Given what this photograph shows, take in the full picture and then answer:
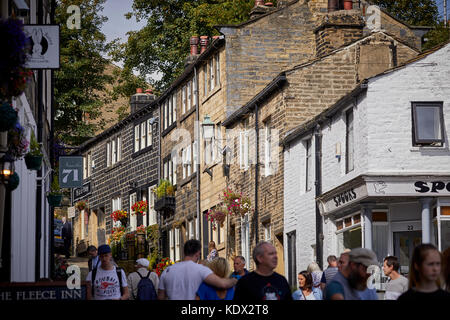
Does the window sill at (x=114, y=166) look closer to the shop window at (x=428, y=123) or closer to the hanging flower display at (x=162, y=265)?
Answer: the hanging flower display at (x=162, y=265)

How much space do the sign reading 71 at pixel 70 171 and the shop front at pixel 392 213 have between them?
6.43 metres

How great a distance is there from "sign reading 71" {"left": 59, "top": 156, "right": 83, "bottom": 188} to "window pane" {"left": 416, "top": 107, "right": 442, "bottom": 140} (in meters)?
8.93

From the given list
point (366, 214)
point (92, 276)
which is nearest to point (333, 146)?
point (366, 214)

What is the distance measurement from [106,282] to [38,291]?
1.06 meters

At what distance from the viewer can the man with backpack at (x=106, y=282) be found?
43.2 ft

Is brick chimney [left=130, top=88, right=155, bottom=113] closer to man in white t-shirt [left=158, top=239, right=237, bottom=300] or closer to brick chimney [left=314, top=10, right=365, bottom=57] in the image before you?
brick chimney [left=314, top=10, right=365, bottom=57]

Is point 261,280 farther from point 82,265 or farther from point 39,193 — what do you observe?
point 82,265

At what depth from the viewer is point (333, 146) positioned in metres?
25.6

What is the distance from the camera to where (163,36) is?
49000 mm

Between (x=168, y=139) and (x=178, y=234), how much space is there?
430cm

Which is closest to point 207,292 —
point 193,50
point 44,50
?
point 44,50

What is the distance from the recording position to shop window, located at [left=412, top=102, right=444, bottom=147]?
75.3 ft

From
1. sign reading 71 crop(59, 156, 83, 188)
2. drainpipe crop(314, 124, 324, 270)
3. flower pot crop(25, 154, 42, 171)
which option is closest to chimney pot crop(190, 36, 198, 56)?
Answer: sign reading 71 crop(59, 156, 83, 188)
